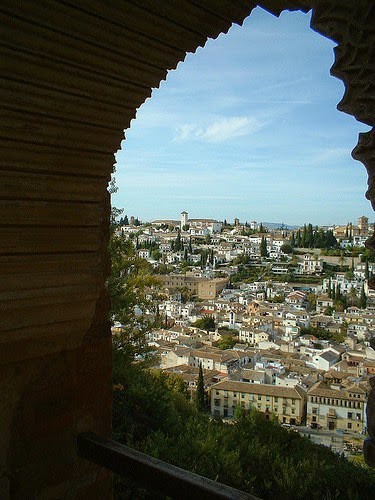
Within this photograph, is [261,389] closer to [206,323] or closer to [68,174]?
[206,323]

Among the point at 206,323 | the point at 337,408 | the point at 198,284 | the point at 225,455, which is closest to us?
the point at 225,455

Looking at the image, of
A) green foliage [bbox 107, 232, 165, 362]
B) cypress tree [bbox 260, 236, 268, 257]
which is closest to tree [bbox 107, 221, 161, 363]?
green foliage [bbox 107, 232, 165, 362]

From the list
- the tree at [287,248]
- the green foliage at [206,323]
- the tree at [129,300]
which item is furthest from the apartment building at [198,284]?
the tree at [129,300]

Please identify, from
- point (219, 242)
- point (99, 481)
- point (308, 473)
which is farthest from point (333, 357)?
point (219, 242)

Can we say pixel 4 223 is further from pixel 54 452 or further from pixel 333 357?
pixel 333 357

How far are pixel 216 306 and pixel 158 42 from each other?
115 feet

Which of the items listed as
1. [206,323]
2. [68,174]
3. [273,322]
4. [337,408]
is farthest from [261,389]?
[68,174]

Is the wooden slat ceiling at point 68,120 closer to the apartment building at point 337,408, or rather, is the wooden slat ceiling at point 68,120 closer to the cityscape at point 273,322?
the cityscape at point 273,322

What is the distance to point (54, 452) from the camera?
148cm

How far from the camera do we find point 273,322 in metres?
30.0

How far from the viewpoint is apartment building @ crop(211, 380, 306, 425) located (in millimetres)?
15359

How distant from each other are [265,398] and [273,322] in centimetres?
1478

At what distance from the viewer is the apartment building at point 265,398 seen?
50.4 ft

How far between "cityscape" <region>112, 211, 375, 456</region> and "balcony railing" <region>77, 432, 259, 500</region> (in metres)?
0.37
